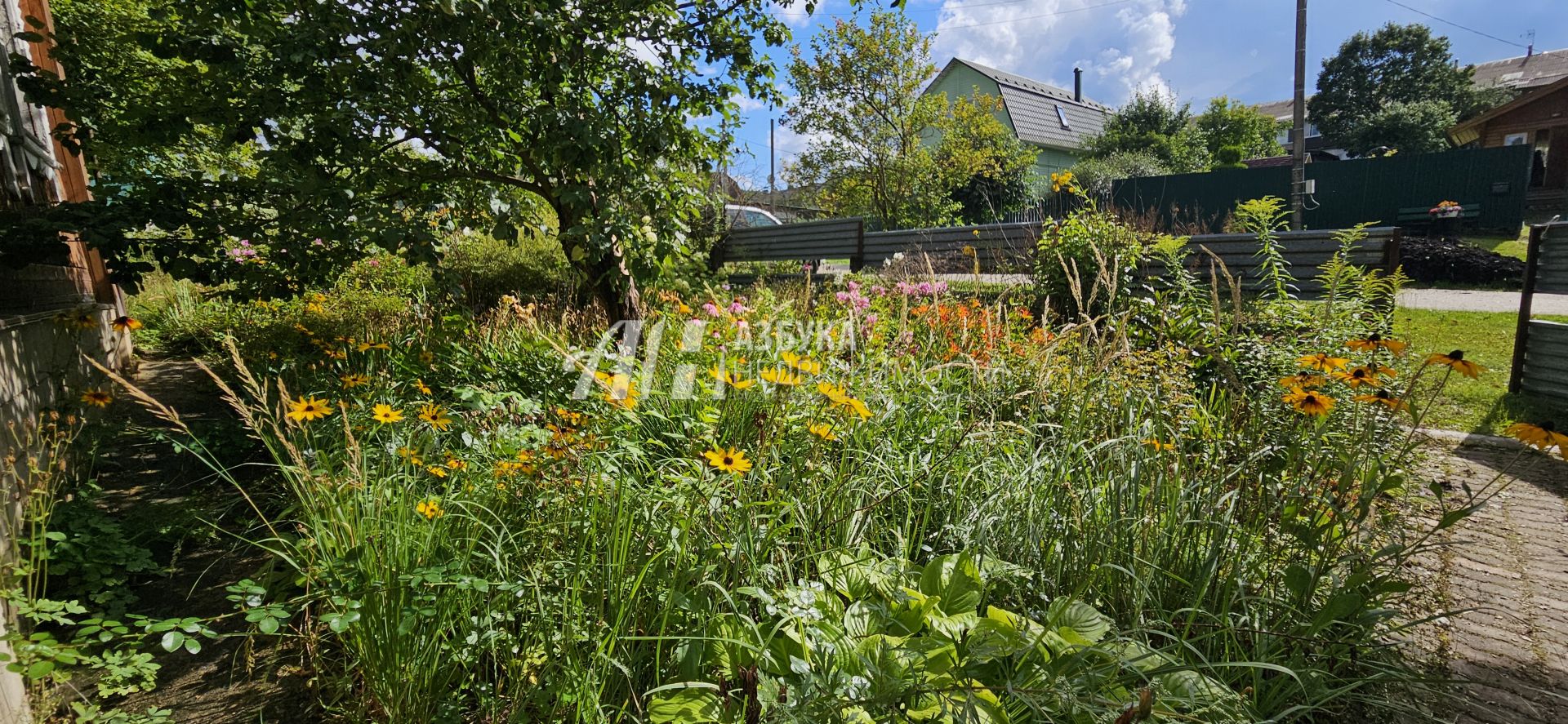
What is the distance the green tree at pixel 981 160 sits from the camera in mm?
13445

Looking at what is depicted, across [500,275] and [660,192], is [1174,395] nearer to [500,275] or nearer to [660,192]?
[660,192]

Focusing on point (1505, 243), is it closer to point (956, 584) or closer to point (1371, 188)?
point (1371, 188)

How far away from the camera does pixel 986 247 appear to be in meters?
7.48

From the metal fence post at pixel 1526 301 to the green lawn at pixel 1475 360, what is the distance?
12cm

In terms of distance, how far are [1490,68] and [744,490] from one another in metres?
56.2

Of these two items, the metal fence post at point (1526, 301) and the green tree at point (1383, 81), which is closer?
the metal fence post at point (1526, 301)

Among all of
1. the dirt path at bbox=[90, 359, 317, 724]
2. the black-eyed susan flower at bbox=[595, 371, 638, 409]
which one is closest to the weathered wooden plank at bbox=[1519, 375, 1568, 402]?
the black-eyed susan flower at bbox=[595, 371, 638, 409]

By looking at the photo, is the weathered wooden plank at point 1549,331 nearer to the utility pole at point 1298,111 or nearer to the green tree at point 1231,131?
the utility pole at point 1298,111

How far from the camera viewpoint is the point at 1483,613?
197 cm

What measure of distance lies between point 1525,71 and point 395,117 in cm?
5352

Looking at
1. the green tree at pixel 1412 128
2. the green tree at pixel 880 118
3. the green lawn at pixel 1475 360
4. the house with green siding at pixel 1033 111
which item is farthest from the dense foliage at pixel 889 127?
the green tree at pixel 1412 128

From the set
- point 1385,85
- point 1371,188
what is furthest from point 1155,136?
point 1385,85

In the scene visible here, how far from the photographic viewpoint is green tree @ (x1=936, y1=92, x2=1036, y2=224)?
13.4 metres

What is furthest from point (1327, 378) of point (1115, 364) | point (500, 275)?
point (500, 275)
